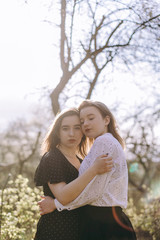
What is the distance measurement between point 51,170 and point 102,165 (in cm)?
51

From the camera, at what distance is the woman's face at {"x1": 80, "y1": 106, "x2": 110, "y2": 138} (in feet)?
8.36

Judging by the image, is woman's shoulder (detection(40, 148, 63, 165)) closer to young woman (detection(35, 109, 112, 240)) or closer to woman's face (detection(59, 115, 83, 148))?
young woman (detection(35, 109, 112, 240))

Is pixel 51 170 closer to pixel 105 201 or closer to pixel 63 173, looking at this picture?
pixel 63 173

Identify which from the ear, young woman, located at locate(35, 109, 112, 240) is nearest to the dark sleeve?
young woman, located at locate(35, 109, 112, 240)

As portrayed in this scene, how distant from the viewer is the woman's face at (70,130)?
2.71 m

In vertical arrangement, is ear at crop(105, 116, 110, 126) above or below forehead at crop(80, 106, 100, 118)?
below

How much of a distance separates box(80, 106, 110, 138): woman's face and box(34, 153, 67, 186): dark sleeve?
0.36m

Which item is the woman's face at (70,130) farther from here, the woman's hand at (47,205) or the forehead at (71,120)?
the woman's hand at (47,205)

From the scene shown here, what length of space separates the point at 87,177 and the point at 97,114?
671 millimetres

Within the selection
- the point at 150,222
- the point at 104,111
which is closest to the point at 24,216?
the point at 150,222

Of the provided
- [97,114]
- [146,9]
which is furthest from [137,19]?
[97,114]

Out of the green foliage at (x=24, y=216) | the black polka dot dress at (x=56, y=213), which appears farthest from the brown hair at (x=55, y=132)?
the green foliage at (x=24, y=216)

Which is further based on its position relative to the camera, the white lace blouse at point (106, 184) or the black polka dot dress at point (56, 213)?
the black polka dot dress at point (56, 213)

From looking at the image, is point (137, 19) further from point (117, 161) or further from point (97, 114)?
point (117, 161)
